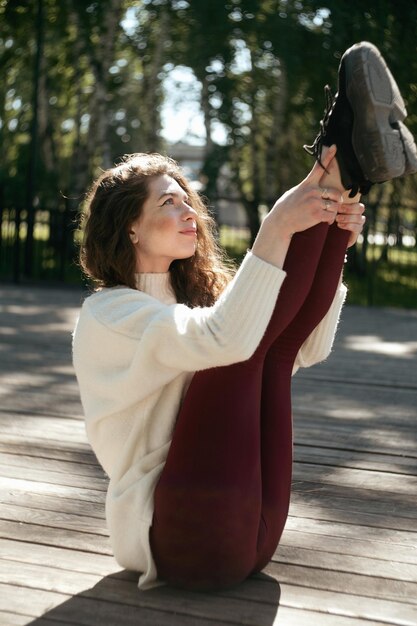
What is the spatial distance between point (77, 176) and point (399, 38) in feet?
15.0

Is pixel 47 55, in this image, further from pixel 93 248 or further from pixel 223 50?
pixel 93 248

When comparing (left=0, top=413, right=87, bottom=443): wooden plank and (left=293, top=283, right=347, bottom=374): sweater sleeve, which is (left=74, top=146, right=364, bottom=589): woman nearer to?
(left=293, top=283, right=347, bottom=374): sweater sleeve

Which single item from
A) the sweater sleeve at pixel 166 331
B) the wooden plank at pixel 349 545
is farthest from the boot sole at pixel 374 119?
the wooden plank at pixel 349 545

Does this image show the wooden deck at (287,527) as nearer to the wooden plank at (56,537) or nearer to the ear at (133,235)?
the wooden plank at (56,537)

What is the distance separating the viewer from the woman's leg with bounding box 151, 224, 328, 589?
6.89 feet

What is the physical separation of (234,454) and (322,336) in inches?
15.5

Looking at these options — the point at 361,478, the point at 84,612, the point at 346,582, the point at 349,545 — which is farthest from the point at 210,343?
the point at 361,478

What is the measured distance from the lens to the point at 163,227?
7.68 feet

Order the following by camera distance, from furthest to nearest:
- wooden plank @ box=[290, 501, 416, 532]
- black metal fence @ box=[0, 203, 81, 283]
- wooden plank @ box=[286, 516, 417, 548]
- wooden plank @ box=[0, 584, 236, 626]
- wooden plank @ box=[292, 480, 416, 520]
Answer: black metal fence @ box=[0, 203, 81, 283]
wooden plank @ box=[292, 480, 416, 520]
wooden plank @ box=[290, 501, 416, 532]
wooden plank @ box=[286, 516, 417, 548]
wooden plank @ box=[0, 584, 236, 626]

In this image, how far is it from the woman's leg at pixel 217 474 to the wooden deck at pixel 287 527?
0.10m

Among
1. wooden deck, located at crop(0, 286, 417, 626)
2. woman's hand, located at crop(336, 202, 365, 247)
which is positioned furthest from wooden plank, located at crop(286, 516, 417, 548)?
woman's hand, located at crop(336, 202, 365, 247)

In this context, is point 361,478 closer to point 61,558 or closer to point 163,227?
point 61,558

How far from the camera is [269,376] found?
221 cm

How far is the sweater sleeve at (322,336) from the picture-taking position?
2.33m
